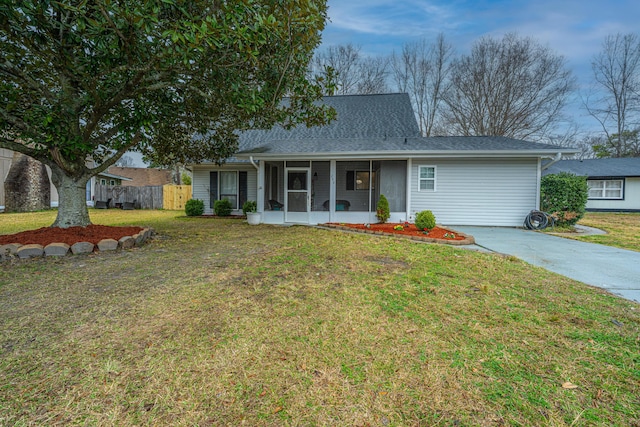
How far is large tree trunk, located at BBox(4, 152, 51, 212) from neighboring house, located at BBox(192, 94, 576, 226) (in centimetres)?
1435

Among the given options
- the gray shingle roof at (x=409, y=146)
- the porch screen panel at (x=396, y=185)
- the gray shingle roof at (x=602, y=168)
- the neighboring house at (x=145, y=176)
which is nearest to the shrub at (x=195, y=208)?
the gray shingle roof at (x=409, y=146)

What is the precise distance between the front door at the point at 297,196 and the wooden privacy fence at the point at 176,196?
11864 millimetres

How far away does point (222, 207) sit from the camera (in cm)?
1280

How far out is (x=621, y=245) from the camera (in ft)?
21.1

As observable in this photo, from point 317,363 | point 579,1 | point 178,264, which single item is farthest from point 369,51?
point 317,363

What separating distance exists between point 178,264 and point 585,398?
4.88 m

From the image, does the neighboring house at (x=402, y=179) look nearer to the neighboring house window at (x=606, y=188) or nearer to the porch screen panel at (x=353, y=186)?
the porch screen panel at (x=353, y=186)

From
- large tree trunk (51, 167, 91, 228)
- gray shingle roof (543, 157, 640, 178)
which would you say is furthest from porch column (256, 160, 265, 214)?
gray shingle roof (543, 157, 640, 178)

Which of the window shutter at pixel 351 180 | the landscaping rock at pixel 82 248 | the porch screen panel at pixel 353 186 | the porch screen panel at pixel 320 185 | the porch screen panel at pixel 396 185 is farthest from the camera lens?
the window shutter at pixel 351 180

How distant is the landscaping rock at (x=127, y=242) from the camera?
578 cm

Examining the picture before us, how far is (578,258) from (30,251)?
9.57m

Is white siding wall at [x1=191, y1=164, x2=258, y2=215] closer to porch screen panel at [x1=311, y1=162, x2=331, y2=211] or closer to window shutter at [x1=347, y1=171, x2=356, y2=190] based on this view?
porch screen panel at [x1=311, y1=162, x2=331, y2=211]

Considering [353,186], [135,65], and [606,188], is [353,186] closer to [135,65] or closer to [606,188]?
[135,65]

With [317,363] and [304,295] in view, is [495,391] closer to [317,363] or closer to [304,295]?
[317,363]
